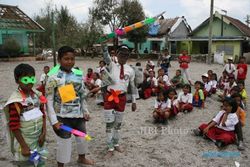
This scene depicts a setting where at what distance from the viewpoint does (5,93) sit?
9562mm

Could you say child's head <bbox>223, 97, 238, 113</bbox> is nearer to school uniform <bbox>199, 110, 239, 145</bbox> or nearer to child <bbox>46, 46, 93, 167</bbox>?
school uniform <bbox>199, 110, 239, 145</bbox>

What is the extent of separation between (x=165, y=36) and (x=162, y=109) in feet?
90.3

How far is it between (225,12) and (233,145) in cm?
2747

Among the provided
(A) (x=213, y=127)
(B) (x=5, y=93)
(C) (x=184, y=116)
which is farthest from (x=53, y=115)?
(B) (x=5, y=93)

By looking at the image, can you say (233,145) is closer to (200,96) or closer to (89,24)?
(200,96)

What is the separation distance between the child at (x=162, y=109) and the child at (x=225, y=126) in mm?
1226

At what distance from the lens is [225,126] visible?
509cm

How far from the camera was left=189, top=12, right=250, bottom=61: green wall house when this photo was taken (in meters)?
27.6

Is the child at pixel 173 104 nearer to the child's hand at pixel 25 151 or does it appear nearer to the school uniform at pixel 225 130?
the school uniform at pixel 225 130

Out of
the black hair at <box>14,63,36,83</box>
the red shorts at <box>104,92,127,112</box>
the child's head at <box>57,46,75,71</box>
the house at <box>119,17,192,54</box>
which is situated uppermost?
the house at <box>119,17,192,54</box>

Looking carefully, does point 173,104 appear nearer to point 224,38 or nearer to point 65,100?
point 65,100

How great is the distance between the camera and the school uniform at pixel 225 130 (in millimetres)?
5023

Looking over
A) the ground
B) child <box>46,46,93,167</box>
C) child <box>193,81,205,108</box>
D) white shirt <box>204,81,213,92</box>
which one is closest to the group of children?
child <box>46,46,93,167</box>

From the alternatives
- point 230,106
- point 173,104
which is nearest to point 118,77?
point 230,106
